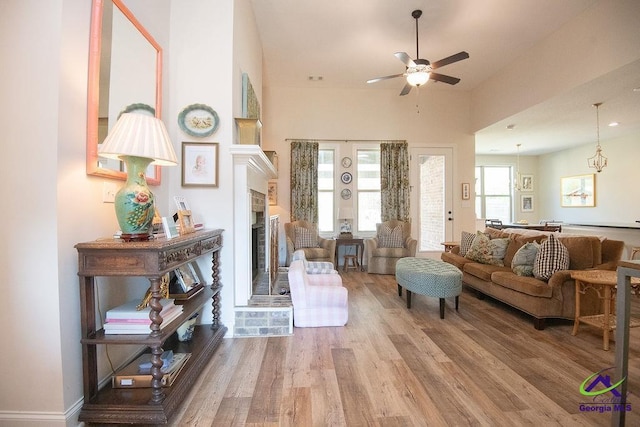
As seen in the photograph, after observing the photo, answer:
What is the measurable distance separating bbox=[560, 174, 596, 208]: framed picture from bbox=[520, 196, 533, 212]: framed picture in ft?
2.65

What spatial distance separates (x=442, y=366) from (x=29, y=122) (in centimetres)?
281

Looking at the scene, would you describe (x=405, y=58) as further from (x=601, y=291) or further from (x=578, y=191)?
(x=578, y=191)

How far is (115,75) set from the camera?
5.84 ft

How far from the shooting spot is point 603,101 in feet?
13.7

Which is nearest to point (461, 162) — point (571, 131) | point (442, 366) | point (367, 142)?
point (367, 142)

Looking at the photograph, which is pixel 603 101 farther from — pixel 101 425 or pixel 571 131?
pixel 101 425

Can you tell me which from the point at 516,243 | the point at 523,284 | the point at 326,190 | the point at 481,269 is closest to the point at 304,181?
the point at 326,190

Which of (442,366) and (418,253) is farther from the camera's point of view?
(418,253)

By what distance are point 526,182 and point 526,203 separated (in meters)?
0.63

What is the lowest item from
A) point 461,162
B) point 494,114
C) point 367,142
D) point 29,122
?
point 29,122

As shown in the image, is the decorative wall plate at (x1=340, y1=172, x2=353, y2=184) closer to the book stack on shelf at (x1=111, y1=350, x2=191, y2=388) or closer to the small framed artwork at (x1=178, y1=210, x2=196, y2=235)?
the small framed artwork at (x1=178, y1=210, x2=196, y2=235)

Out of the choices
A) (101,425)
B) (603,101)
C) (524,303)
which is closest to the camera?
(101,425)

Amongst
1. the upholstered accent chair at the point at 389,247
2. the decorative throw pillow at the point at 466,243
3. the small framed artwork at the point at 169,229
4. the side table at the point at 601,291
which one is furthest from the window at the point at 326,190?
the small framed artwork at the point at 169,229

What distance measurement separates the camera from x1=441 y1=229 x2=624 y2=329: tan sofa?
273 centimetres
